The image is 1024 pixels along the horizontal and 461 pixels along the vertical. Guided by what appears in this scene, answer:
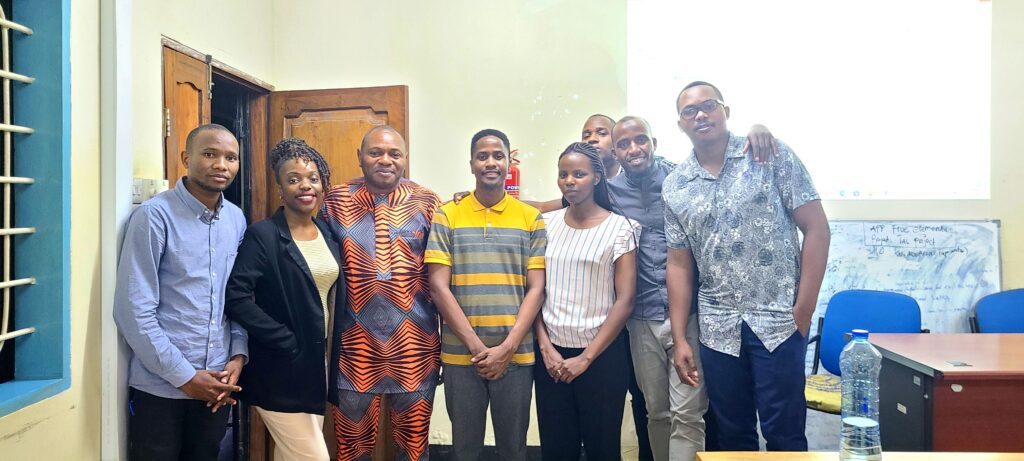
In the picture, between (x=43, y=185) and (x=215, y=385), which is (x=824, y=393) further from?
(x=43, y=185)

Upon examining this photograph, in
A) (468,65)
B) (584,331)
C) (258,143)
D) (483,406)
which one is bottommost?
(483,406)

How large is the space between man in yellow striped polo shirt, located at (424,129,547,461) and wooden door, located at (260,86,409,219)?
1.29 meters

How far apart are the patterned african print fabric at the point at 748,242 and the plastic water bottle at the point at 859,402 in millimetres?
280

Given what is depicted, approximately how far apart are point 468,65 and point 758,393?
2.24 m

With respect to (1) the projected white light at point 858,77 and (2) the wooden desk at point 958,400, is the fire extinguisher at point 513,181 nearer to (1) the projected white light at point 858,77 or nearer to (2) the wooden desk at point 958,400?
(1) the projected white light at point 858,77

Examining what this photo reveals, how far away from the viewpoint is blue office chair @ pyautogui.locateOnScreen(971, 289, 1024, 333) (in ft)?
9.77

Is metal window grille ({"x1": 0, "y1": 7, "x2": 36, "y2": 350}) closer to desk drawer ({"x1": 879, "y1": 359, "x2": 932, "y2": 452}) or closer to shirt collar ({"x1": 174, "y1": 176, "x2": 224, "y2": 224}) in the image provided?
shirt collar ({"x1": 174, "y1": 176, "x2": 224, "y2": 224})

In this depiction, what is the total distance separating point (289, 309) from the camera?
194 centimetres

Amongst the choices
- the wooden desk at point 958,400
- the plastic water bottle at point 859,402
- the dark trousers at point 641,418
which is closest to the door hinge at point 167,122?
the dark trousers at point 641,418

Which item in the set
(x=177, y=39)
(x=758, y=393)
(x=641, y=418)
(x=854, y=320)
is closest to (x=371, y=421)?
(x=641, y=418)

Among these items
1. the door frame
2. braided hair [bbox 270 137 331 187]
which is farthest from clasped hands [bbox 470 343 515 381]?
the door frame

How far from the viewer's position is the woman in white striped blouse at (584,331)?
2.08 meters

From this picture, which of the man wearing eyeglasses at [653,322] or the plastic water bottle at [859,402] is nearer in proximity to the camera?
the plastic water bottle at [859,402]

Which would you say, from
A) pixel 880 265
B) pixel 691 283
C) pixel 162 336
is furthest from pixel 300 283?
pixel 880 265
